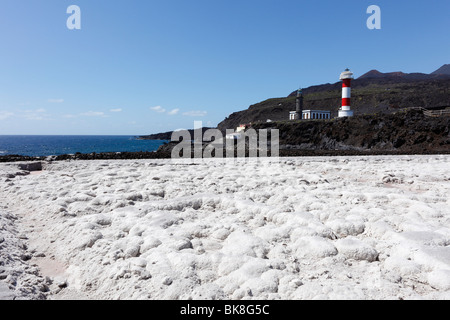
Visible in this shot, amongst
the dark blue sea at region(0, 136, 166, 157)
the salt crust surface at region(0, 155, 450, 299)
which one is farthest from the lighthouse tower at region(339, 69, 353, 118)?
the dark blue sea at region(0, 136, 166, 157)

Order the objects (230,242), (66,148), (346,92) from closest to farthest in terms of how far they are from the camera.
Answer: (230,242) → (346,92) → (66,148)

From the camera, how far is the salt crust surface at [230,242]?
7.89 feet

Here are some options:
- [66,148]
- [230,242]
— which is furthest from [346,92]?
[66,148]

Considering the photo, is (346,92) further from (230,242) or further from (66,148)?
(66,148)

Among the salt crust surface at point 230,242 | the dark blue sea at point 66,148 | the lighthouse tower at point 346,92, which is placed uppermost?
the lighthouse tower at point 346,92

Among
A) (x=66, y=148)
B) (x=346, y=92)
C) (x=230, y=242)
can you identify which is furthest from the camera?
(x=66, y=148)

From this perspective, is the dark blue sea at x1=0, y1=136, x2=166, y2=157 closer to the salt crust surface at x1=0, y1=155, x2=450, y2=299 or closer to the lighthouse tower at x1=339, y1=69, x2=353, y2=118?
the salt crust surface at x1=0, y1=155, x2=450, y2=299

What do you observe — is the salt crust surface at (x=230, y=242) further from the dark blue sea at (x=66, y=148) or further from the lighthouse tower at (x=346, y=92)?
the dark blue sea at (x=66, y=148)

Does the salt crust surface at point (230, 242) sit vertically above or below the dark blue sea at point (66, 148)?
below

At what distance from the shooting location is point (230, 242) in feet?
10.9

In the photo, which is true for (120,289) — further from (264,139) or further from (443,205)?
(264,139)

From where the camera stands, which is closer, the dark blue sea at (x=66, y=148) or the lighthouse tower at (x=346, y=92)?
the lighthouse tower at (x=346, y=92)

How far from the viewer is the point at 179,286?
240cm

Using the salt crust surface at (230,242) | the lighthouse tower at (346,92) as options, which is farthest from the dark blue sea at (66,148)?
the lighthouse tower at (346,92)
